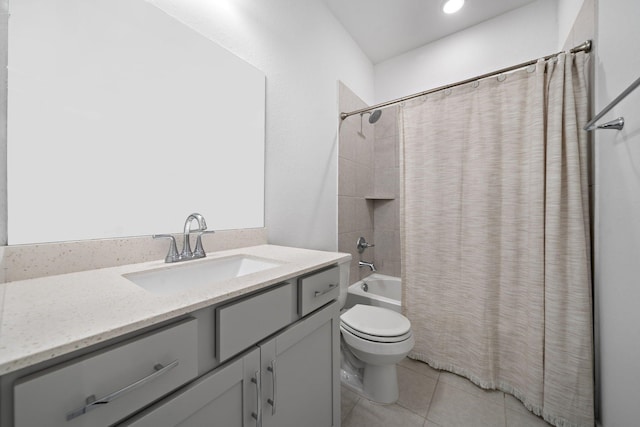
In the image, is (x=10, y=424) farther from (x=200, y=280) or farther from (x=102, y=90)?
(x=102, y=90)

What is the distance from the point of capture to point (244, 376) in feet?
2.14

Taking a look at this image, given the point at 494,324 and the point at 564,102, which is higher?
the point at 564,102

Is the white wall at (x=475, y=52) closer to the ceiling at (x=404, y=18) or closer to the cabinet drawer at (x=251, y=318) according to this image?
the ceiling at (x=404, y=18)

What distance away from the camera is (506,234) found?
4.66ft

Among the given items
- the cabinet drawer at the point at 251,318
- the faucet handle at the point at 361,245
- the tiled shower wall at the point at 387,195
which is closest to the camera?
the cabinet drawer at the point at 251,318

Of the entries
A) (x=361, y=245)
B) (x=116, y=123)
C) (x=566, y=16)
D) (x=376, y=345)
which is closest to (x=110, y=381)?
(x=116, y=123)

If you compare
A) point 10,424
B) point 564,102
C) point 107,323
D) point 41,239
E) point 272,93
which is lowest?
point 10,424

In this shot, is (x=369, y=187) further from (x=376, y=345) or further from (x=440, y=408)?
(x=440, y=408)

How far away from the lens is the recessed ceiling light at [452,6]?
1.78m

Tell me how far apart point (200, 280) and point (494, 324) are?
5.54 feet

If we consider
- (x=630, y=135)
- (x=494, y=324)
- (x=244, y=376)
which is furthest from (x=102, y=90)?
(x=494, y=324)

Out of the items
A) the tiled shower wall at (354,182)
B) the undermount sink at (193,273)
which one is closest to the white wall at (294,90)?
the tiled shower wall at (354,182)

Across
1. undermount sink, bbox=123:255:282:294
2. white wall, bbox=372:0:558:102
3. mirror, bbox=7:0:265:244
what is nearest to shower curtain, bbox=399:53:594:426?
white wall, bbox=372:0:558:102

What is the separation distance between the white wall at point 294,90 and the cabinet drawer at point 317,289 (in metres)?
0.55
